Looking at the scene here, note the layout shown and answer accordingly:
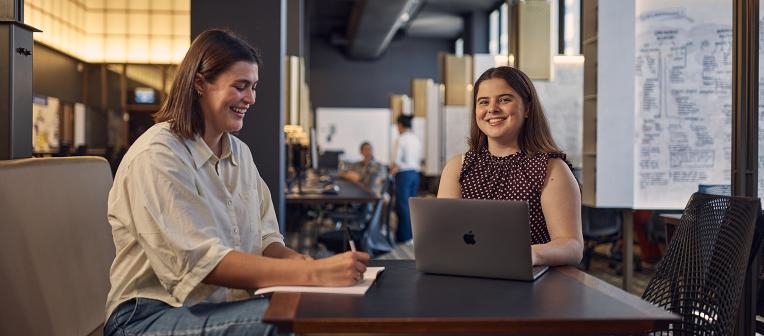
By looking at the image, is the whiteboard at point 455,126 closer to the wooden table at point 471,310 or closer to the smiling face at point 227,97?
the smiling face at point 227,97

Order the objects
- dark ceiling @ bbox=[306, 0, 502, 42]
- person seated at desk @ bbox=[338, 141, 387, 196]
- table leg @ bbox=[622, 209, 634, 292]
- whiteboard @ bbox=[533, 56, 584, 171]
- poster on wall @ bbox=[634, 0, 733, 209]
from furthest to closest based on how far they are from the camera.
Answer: dark ceiling @ bbox=[306, 0, 502, 42] < whiteboard @ bbox=[533, 56, 584, 171] < person seated at desk @ bbox=[338, 141, 387, 196] < table leg @ bbox=[622, 209, 634, 292] < poster on wall @ bbox=[634, 0, 733, 209]

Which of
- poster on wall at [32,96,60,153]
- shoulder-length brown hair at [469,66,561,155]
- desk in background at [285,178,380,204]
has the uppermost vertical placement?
poster on wall at [32,96,60,153]

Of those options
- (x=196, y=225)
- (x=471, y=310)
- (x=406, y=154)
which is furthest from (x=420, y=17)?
(x=471, y=310)

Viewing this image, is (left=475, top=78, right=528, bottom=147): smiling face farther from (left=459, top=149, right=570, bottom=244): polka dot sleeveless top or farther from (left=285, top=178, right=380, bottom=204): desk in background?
(left=285, top=178, right=380, bottom=204): desk in background

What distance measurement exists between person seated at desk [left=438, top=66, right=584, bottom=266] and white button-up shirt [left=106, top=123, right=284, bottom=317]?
1028mm

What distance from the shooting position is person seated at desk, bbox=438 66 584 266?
8.82 feet

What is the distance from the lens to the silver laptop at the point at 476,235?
195cm

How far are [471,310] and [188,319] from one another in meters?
0.68

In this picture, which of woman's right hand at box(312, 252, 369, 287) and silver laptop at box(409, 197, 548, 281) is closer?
woman's right hand at box(312, 252, 369, 287)

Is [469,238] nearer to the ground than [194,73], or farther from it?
nearer to the ground

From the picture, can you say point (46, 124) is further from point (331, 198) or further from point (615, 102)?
point (615, 102)

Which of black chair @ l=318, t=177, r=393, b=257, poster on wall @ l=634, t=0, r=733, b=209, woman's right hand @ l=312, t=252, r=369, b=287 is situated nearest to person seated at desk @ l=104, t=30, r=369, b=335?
woman's right hand @ l=312, t=252, r=369, b=287

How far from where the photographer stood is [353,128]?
2391 centimetres

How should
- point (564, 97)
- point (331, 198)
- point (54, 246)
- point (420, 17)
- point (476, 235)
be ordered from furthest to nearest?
1. point (420, 17)
2. point (564, 97)
3. point (331, 198)
4. point (54, 246)
5. point (476, 235)
